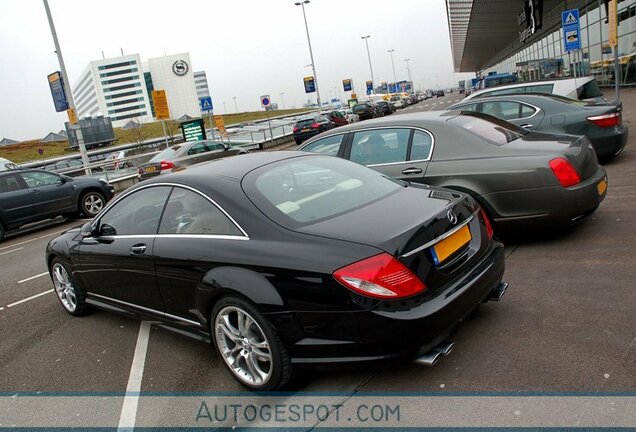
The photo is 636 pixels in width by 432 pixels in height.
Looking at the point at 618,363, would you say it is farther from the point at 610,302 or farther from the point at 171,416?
the point at 171,416

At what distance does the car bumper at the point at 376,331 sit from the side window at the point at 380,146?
2955mm

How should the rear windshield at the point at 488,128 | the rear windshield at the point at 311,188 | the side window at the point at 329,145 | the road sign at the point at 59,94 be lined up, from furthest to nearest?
the road sign at the point at 59,94
the side window at the point at 329,145
the rear windshield at the point at 488,128
the rear windshield at the point at 311,188

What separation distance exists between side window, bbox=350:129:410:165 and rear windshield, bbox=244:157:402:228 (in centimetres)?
164

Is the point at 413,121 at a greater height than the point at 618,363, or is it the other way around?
the point at 413,121

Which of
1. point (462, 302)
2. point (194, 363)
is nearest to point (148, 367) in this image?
point (194, 363)

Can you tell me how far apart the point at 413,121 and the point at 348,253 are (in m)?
3.29

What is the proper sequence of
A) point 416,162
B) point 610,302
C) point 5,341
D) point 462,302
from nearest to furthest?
1. point 462,302
2. point 610,302
3. point 5,341
4. point 416,162

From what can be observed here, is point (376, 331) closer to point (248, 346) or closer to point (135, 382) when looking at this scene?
point (248, 346)

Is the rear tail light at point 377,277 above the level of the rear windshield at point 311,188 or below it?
below

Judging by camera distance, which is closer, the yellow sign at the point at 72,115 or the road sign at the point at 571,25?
the road sign at the point at 571,25

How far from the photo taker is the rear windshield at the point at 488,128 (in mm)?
5297

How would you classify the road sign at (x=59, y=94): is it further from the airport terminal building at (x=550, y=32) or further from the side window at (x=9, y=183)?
the airport terminal building at (x=550, y=32)

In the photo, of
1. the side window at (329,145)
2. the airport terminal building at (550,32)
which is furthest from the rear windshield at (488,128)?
the airport terminal building at (550,32)

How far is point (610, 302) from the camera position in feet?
12.1
